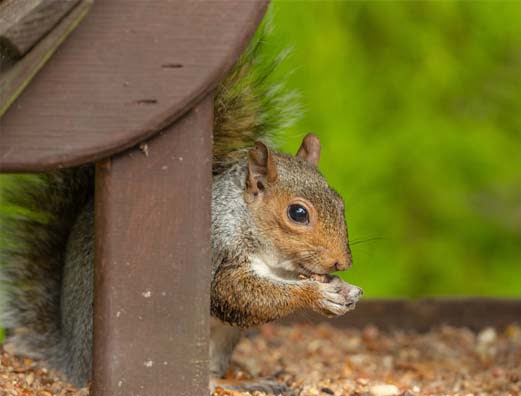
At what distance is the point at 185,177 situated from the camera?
5.03 ft

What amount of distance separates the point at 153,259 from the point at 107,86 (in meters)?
0.28

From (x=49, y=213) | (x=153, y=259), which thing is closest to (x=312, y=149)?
(x=49, y=213)

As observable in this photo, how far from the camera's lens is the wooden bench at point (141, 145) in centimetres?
143

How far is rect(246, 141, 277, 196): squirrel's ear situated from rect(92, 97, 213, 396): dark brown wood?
0.36 meters

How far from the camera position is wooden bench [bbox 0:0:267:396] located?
56.2 inches

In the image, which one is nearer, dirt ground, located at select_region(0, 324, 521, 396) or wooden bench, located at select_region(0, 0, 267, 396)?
wooden bench, located at select_region(0, 0, 267, 396)

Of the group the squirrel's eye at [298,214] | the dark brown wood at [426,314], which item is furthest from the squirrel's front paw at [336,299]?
the dark brown wood at [426,314]

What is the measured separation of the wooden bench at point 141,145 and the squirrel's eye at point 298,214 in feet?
1.21

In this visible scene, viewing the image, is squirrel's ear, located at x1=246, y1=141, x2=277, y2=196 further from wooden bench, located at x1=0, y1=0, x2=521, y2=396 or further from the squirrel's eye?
wooden bench, located at x1=0, y1=0, x2=521, y2=396

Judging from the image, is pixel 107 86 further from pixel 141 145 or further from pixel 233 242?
pixel 233 242

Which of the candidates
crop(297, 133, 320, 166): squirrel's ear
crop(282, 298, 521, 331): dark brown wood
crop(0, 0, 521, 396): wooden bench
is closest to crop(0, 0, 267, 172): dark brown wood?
crop(0, 0, 521, 396): wooden bench

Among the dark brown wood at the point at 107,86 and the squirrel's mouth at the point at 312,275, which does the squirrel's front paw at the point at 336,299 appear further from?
the dark brown wood at the point at 107,86

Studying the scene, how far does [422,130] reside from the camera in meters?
3.23

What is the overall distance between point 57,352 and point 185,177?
27.6 inches
